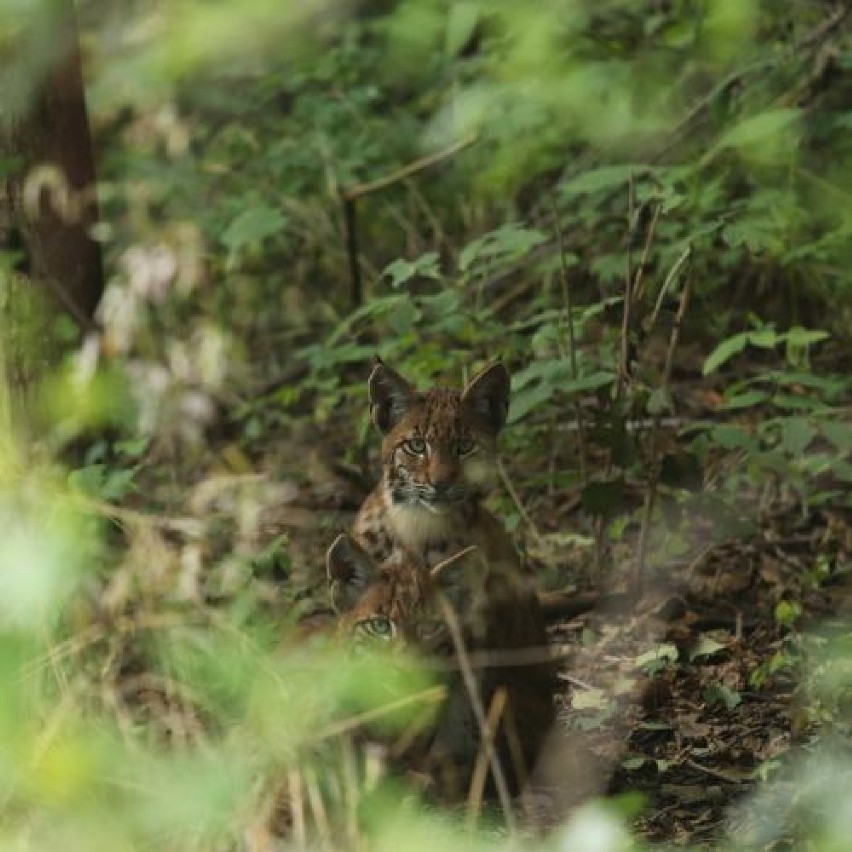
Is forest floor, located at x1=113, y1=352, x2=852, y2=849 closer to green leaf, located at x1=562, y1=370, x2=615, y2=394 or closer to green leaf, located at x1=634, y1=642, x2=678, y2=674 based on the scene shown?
green leaf, located at x1=634, y1=642, x2=678, y2=674

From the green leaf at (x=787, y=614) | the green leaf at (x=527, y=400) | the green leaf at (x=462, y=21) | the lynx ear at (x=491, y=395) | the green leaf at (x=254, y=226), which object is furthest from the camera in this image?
the green leaf at (x=462, y=21)

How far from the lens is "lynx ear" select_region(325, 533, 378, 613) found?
6004mm

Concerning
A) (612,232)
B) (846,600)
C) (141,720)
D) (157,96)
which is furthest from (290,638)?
(157,96)

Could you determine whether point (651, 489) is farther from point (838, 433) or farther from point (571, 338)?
point (838, 433)

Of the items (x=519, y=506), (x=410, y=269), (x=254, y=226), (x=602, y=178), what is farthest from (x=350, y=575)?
(x=254, y=226)

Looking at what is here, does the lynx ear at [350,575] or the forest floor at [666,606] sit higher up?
the lynx ear at [350,575]

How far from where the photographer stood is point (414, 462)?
685 cm

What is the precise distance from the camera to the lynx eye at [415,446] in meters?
6.85

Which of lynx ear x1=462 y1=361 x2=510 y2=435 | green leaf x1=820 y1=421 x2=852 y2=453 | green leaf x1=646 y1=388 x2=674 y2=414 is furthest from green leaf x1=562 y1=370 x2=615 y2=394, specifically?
green leaf x1=820 y1=421 x2=852 y2=453

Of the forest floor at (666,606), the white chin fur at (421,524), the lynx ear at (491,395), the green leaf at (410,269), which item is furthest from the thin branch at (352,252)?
the white chin fur at (421,524)

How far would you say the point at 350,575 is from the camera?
610cm

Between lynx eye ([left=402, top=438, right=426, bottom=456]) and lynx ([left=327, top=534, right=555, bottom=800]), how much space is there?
460 millimetres

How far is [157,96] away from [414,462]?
20.1 feet

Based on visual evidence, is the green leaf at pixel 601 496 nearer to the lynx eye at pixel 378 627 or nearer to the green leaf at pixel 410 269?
the green leaf at pixel 410 269
